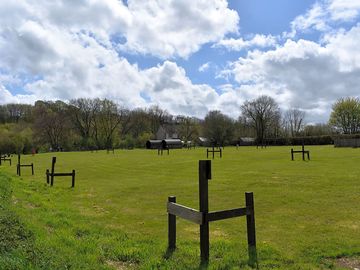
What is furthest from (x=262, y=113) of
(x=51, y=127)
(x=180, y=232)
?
(x=180, y=232)

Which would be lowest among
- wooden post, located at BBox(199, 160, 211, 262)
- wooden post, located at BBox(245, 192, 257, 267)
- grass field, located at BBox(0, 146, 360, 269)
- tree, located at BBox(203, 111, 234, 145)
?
grass field, located at BBox(0, 146, 360, 269)

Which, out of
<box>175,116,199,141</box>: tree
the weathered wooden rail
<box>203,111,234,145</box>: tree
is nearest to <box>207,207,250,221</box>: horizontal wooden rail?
the weathered wooden rail

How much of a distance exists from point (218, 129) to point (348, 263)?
364 ft

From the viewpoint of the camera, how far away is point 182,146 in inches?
4257

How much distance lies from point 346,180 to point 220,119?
99054mm

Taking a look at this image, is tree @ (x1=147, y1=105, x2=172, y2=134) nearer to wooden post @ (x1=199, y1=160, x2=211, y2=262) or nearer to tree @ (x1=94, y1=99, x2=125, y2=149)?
tree @ (x1=94, y1=99, x2=125, y2=149)

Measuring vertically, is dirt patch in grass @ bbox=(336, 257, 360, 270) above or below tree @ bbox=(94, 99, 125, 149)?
below

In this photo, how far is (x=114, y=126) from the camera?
375 feet

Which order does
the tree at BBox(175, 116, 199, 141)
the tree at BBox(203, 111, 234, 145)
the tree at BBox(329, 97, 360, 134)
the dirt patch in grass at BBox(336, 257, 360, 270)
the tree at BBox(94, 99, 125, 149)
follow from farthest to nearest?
the tree at BBox(175, 116, 199, 141), the tree at BBox(203, 111, 234, 145), the tree at BBox(94, 99, 125, 149), the tree at BBox(329, 97, 360, 134), the dirt patch in grass at BBox(336, 257, 360, 270)

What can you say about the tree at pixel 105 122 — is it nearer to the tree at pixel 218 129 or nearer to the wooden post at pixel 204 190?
the tree at pixel 218 129

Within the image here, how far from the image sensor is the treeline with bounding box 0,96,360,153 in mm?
107438

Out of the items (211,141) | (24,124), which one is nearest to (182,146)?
(211,141)

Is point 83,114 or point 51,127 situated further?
point 83,114

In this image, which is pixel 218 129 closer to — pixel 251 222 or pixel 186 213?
pixel 251 222
